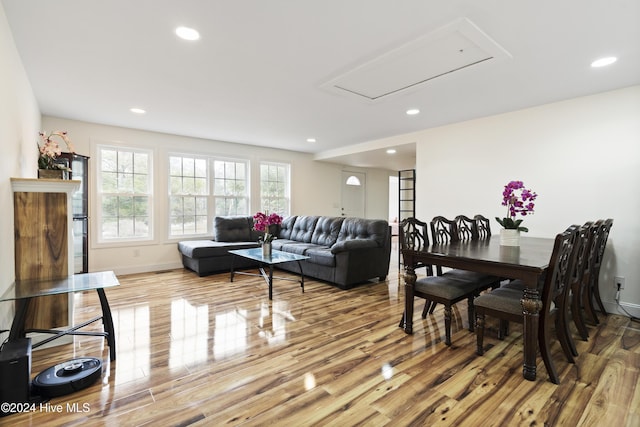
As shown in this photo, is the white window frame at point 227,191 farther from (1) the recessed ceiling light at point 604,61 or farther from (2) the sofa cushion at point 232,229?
(1) the recessed ceiling light at point 604,61

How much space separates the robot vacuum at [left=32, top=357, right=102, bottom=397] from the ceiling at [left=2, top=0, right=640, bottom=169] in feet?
7.71

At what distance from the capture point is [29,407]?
5.63 feet

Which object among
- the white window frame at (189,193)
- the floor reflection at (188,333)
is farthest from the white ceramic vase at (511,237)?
the white window frame at (189,193)

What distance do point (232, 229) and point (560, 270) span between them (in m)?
4.89

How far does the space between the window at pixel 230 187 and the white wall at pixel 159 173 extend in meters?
0.17

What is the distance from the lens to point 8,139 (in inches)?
88.9

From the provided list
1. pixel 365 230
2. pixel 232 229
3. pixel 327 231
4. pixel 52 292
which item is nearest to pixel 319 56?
pixel 52 292

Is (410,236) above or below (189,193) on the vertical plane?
below

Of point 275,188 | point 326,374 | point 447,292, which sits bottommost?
point 326,374

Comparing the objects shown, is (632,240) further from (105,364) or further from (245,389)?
(105,364)

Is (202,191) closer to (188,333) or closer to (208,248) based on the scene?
(208,248)

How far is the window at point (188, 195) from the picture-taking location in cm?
560

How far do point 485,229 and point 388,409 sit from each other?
3053 mm

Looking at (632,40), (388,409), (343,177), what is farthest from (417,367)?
(343,177)
